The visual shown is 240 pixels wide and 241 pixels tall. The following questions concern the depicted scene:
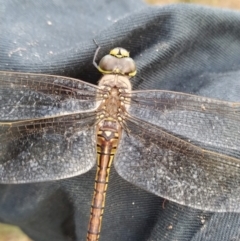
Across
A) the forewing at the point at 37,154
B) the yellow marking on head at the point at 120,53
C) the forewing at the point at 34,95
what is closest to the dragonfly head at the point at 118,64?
the yellow marking on head at the point at 120,53

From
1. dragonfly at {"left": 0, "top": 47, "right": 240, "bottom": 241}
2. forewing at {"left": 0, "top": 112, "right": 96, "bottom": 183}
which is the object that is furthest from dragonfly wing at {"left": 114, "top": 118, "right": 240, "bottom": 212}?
forewing at {"left": 0, "top": 112, "right": 96, "bottom": 183}

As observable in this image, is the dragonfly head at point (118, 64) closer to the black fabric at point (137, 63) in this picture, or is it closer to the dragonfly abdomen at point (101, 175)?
the black fabric at point (137, 63)

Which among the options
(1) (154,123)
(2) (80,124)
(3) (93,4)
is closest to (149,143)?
(1) (154,123)

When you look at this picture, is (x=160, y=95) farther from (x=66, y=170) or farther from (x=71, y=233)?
(x=71, y=233)

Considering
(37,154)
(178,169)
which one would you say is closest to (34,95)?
(37,154)

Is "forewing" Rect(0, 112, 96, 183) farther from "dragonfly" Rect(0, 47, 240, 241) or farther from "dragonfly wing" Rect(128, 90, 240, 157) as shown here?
"dragonfly wing" Rect(128, 90, 240, 157)

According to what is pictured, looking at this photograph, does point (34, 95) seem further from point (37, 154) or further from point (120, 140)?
point (120, 140)
